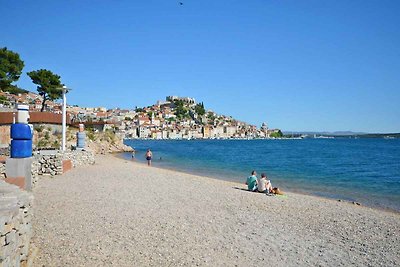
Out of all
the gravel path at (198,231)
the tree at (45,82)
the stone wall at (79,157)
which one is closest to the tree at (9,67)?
the tree at (45,82)

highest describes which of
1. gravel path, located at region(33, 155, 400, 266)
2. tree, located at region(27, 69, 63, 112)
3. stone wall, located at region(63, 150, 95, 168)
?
tree, located at region(27, 69, 63, 112)

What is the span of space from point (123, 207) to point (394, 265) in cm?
742

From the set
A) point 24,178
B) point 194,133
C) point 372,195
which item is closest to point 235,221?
point 24,178

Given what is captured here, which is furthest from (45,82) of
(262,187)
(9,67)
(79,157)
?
(262,187)

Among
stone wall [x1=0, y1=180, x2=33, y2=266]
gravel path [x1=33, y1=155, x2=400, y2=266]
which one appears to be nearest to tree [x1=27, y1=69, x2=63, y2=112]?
gravel path [x1=33, y1=155, x2=400, y2=266]

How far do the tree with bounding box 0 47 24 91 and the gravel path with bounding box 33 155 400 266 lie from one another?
25286mm

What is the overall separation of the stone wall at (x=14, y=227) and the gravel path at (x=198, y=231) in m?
0.79

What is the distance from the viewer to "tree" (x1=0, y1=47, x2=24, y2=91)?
3269 centimetres

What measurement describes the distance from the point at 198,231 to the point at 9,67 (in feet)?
113

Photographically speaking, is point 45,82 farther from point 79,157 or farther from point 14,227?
point 14,227

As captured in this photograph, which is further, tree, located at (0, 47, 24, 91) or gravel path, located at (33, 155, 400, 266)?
tree, located at (0, 47, 24, 91)

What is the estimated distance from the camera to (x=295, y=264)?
21.1 ft

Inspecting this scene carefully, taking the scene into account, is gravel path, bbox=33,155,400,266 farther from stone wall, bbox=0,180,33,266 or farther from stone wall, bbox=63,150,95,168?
stone wall, bbox=63,150,95,168

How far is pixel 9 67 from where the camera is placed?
33.9 m
